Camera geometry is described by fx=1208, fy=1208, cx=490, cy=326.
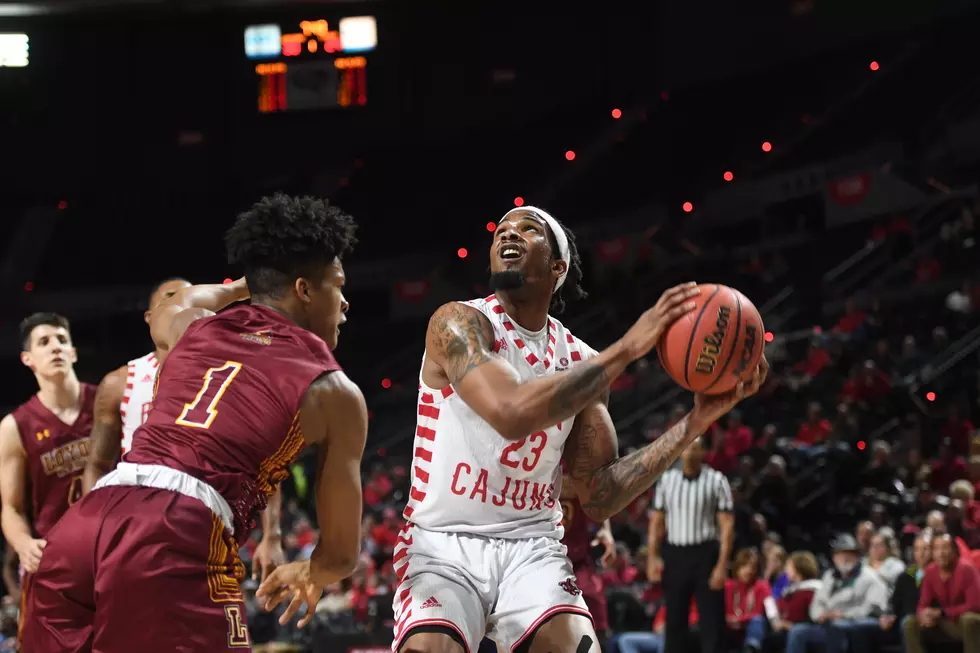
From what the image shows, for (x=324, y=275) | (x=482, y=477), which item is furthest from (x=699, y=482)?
(x=324, y=275)

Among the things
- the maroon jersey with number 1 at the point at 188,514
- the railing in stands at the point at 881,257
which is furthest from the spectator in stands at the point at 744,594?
the maroon jersey with number 1 at the point at 188,514

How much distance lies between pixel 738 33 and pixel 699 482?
13.9 meters

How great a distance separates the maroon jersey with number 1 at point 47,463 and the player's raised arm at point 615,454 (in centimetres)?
311

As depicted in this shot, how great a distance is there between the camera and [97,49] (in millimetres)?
22672

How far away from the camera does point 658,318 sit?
3.65 metres

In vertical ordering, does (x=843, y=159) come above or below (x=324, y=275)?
above

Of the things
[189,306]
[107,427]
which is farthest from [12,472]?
[189,306]

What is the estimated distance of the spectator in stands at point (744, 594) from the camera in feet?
32.4

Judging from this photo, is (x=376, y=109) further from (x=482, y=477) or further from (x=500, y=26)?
(x=482, y=477)

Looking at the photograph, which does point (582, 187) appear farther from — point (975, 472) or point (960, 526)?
point (960, 526)

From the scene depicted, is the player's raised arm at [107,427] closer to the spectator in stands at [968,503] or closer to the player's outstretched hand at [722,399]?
the player's outstretched hand at [722,399]

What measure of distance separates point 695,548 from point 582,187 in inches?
536

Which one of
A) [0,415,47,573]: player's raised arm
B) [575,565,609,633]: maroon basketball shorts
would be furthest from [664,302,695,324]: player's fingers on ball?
[0,415,47,573]: player's raised arm

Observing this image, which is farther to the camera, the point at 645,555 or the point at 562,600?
the point at 645,555
